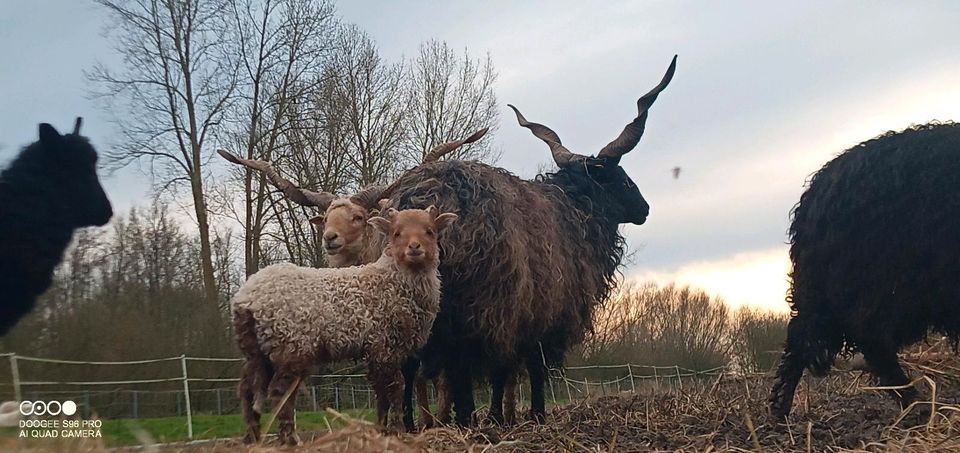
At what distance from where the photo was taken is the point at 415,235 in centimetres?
560

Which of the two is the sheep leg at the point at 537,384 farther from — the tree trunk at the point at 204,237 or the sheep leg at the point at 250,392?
the tree trunk at the point at 204,237

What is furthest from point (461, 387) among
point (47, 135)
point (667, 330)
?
point (667, 330)

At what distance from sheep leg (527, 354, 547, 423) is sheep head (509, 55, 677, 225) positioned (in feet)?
6.83

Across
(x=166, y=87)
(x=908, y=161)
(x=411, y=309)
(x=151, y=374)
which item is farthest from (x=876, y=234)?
(x=166, y=87)

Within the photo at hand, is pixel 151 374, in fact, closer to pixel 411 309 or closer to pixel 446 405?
pixel 446 405

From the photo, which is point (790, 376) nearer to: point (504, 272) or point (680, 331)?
point (504, 272)

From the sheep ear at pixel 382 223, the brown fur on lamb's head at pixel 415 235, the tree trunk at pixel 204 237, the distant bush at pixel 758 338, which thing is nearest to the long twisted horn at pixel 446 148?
the sheep ear at pixel 382 223

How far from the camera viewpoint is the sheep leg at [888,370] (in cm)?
574

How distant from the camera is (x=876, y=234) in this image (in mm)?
5312

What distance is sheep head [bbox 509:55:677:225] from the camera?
332 inches

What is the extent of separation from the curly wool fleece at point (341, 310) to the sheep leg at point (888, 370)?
291cm

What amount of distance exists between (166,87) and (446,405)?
31.7ft

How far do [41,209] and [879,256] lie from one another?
491 centimetres

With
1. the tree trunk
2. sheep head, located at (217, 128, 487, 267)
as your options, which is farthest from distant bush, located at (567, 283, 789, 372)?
sheep head, located at (217, 128, 487, 267)
